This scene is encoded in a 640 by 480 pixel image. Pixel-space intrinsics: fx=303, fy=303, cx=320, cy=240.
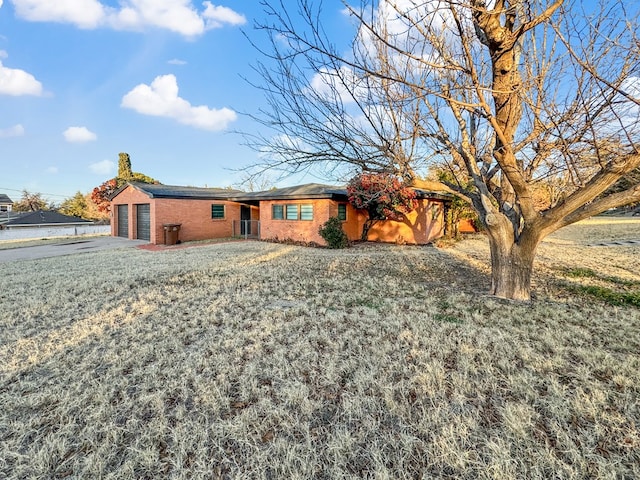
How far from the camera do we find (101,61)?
468 inches

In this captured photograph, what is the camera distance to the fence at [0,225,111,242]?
66.8 ft

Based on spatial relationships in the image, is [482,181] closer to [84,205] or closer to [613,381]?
[613,381]

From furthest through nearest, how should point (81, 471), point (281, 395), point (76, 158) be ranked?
point (76, 158), point (281, 395), point (81, 471)

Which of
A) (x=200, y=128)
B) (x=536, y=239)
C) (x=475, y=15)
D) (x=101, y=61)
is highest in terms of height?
(x=101, y=61)

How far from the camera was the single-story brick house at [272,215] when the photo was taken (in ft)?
45.9

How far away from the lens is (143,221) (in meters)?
17.0

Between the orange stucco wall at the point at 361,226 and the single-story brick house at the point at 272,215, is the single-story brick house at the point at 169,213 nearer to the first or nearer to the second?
the single-story brick house at the point at 272,215

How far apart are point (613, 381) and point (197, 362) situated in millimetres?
3900

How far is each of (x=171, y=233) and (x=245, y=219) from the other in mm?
5233

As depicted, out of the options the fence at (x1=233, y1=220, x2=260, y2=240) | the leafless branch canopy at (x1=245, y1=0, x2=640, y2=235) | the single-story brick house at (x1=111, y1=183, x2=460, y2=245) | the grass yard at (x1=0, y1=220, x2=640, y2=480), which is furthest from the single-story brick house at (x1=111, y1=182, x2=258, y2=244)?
the leafless branch canopy at (x1=245, y1=0, x2=640, y2=235)

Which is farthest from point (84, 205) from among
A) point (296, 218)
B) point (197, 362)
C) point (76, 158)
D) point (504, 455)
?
point (504, 455)

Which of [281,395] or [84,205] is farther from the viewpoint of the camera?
[84,205]

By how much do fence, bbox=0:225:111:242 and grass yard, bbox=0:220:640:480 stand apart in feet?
67.7

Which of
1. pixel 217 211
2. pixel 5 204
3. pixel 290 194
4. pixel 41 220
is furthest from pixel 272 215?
pixel 5 204
